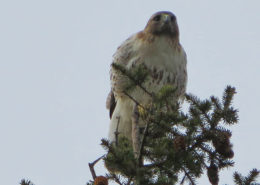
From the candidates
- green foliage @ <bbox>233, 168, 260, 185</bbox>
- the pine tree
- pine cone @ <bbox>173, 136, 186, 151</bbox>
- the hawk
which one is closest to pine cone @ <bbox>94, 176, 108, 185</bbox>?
the pine tree

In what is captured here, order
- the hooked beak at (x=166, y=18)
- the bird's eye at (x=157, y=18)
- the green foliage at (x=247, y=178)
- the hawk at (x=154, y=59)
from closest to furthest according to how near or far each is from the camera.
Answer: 1. the green foliage at (x=247, y=178)
2. the hawk at (x=154, y=59)
3. the hooked beak at (x=166, y=18)
4. the bird's eye at (x=157, y=18)

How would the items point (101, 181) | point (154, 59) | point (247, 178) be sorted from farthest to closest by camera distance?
point (154, 59)
point (101, 181)
point (247, 178)

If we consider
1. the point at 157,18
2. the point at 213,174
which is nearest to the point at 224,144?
the point at 213,174

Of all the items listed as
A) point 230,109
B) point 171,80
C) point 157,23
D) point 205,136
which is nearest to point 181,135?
point 205,136

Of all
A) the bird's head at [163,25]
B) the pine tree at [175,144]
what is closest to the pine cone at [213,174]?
the pine tree at [175,144]

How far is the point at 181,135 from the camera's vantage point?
3217mm

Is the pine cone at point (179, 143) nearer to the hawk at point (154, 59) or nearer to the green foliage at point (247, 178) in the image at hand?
the green foliage at point (247, 178)

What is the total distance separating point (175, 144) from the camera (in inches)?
124

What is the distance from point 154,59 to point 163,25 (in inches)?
18.7

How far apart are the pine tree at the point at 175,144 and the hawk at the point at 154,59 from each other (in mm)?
2083

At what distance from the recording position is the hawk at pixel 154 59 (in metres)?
5.48

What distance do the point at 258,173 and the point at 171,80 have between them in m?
2.63

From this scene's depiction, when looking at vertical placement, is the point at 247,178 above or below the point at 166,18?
below

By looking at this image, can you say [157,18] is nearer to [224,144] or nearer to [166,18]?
[166,18]
